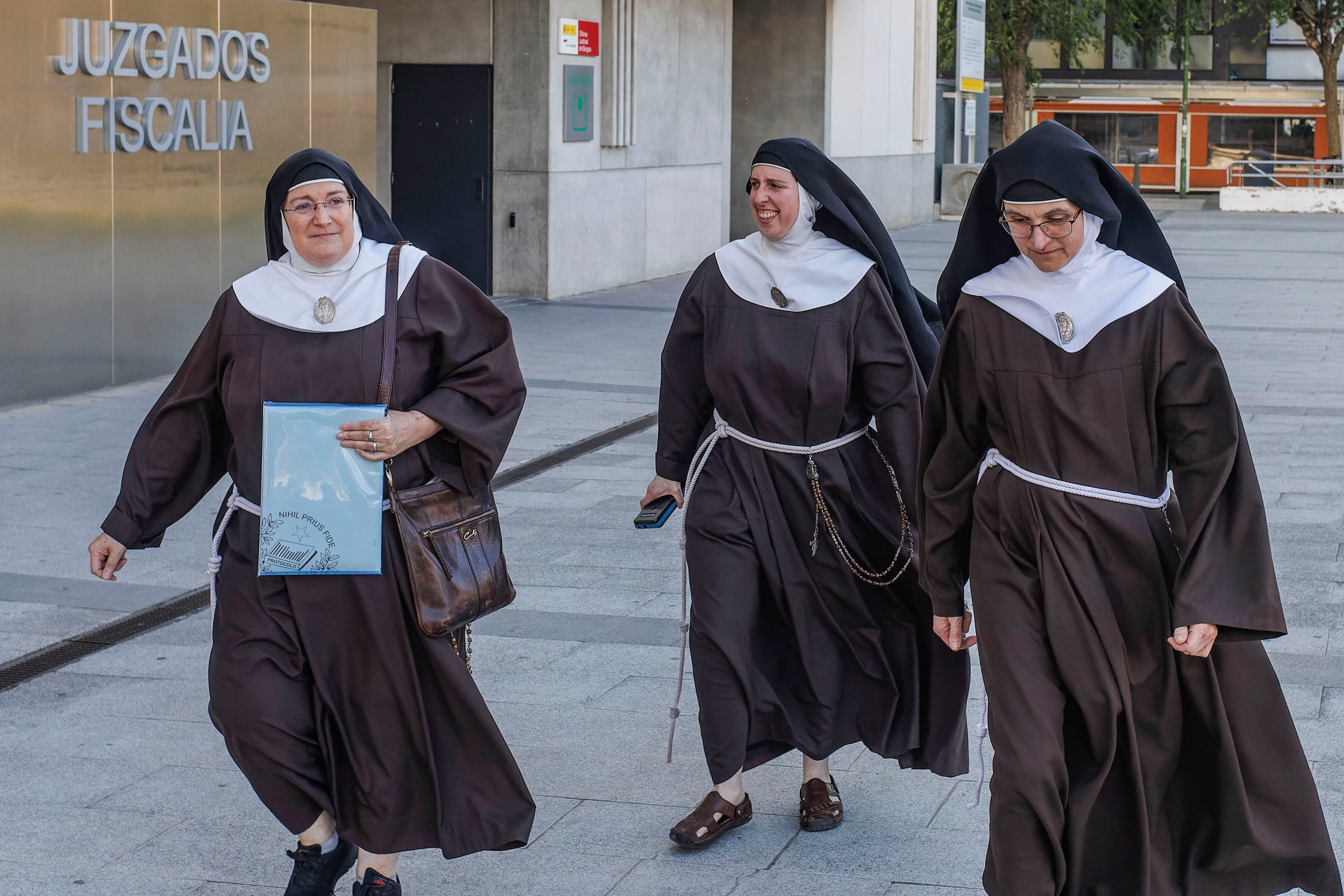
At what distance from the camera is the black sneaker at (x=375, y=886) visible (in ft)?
12.4

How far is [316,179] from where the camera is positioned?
12.0ft

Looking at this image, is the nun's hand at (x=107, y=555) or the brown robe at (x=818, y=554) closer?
→ the nun's hand at (x=107, y=555)

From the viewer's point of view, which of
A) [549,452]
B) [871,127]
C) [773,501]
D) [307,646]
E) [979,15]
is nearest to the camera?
[307,646]

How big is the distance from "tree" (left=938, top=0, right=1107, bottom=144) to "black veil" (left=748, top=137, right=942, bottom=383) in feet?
110

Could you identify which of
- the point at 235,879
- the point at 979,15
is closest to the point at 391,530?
the point at 235,879

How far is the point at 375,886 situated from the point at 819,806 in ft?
3.89

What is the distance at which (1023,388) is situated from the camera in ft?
11.4

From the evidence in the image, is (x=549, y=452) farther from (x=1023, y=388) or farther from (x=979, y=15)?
(x=979, y=15)

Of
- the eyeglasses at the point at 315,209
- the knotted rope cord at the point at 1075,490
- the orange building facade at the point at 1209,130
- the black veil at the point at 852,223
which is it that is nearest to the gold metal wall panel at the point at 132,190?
the black veil at the point at 852,223

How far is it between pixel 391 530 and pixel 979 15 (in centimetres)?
2843

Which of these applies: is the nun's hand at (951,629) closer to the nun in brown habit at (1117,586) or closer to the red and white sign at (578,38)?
the nun in brown habit at (1117,586)

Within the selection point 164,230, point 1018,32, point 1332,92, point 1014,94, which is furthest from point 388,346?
point 1332,92

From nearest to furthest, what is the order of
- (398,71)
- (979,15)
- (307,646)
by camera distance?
(307,646) → (398,71) → (979,15)

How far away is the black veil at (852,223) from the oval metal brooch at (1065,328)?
35.9 inches
